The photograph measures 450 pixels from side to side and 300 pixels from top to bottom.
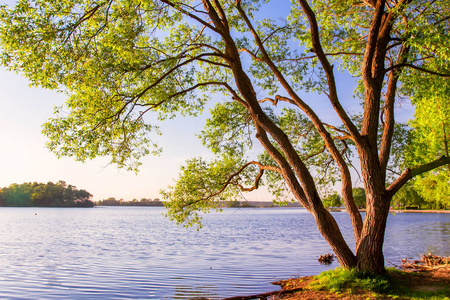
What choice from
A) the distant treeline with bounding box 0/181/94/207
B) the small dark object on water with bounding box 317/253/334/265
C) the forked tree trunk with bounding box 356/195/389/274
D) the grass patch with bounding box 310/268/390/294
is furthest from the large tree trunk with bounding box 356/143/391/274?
the distant treeline with bounding box 0/181/94/207

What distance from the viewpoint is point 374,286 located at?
9078 mm

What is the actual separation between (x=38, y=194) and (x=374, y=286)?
185m

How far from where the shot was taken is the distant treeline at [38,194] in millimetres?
171250

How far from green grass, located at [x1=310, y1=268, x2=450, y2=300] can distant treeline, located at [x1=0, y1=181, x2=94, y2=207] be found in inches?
7190

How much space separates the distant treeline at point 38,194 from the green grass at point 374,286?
183 meters

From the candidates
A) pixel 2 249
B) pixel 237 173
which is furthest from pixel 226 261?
pixel 2 249

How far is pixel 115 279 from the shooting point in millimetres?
15305

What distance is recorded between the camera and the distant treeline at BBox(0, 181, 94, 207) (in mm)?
171250

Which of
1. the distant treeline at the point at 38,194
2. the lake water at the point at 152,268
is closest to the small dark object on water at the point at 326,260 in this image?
the lake water at the point at 152,268

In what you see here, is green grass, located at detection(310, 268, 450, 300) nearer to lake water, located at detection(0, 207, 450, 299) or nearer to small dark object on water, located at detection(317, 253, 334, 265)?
lake water, located at detection(0, 207, 450, 299)

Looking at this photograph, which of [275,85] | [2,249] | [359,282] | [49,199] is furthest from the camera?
[49,199]

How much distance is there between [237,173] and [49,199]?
183 m

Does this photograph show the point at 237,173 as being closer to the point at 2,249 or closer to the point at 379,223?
the point at 379,223

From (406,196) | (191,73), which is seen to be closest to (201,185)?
(191,73)
